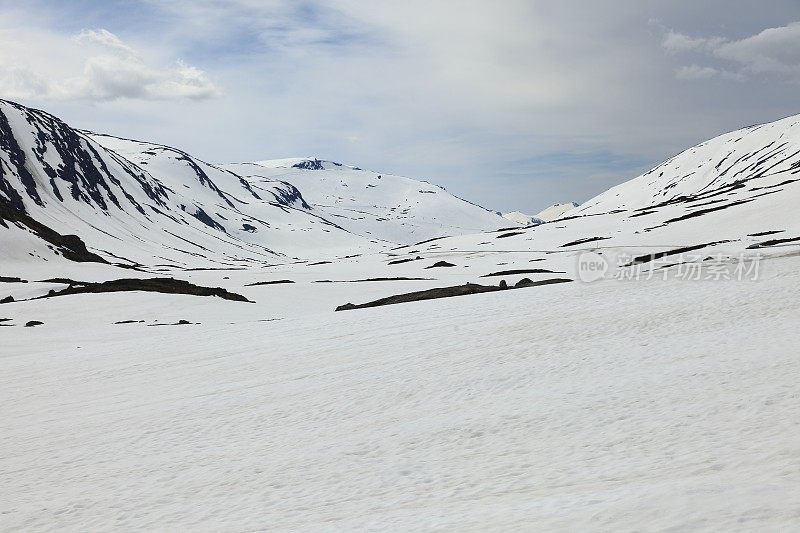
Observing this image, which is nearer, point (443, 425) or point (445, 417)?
point (443, 425)

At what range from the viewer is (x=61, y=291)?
1752 inches

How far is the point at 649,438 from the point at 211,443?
659 centimetres

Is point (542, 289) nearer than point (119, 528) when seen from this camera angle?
No

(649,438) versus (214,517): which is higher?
(649,438)

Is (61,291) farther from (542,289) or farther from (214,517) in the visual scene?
(214,517)

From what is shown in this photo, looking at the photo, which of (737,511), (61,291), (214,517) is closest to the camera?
(737,511)

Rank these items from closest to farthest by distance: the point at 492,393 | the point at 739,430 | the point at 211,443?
the point at 739,430, the point at 211,443, the point at 492,393

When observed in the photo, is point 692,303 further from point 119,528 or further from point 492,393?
point 119,528

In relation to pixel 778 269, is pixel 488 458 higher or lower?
lower

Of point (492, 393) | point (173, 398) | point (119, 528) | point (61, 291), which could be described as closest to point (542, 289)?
point (492, 393)

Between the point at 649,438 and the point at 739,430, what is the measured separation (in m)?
1.07

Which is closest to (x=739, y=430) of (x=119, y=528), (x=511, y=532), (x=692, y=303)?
(x=511, y=532)

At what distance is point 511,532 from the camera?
5.80 meters

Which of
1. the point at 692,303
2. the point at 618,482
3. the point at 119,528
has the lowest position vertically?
the point at 119,528
